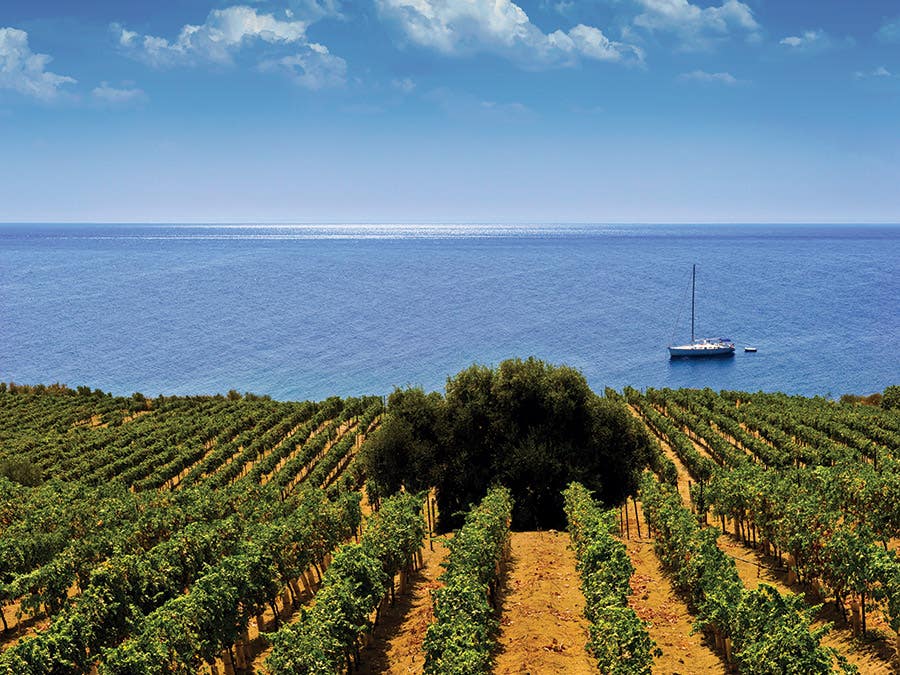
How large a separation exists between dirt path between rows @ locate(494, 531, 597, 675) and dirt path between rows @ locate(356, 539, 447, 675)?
245cm

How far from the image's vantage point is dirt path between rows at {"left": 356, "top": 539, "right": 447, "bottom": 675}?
18672 mm

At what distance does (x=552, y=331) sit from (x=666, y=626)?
12158 cm

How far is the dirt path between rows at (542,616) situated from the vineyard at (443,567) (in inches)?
7.9

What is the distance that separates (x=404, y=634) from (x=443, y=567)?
7.10 m

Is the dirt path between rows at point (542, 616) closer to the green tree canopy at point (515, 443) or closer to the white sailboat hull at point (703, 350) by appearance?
the green tree canopy at point (515, 443)

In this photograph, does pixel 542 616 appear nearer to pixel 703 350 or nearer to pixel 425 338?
pixel 703 350

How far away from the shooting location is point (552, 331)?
462 feet

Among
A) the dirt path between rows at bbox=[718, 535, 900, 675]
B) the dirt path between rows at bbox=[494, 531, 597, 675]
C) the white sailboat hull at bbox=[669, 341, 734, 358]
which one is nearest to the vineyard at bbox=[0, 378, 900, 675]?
the dirt path between rows at bbox=[718, 535, 900, 675]

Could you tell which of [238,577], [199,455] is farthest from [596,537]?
[199,455]

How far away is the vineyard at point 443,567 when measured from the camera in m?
16.6

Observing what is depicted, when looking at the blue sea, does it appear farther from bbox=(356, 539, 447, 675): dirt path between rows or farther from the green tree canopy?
bbox=(356, 539, 447, 675): dirt path between rows

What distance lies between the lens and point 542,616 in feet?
70.5

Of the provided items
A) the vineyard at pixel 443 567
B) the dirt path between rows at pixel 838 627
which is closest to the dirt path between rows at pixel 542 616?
the vineyard at pixel 443 567

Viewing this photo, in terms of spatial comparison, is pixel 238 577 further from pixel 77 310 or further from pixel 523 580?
pixel 77 310
